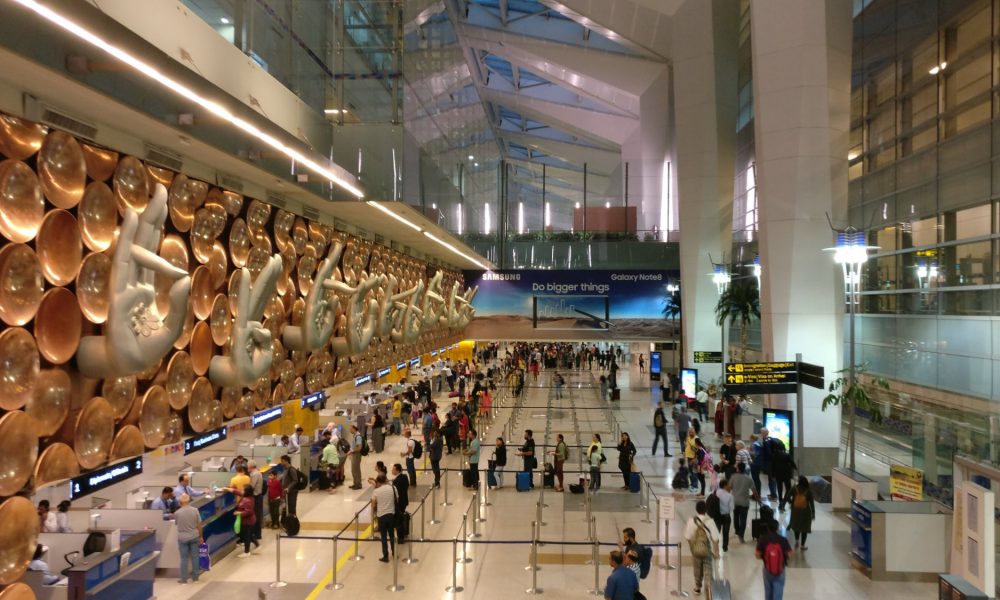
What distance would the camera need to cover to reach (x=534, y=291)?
3519cm

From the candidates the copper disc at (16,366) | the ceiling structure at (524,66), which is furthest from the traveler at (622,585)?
the ceiling structure at (524,66)

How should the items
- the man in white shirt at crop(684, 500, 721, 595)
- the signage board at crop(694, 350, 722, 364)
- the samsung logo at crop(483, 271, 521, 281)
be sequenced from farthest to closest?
the samsung logo at crop(483, 271, 521, 281), the signage board at crop(694, 350, 722, 364), the man in white shirt at crop(684, 500, 721, 595)

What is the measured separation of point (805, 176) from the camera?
15.1 metres

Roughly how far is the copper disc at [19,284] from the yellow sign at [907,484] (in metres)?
11.5

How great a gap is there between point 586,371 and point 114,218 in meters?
41.4

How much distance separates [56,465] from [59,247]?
5.31 feet

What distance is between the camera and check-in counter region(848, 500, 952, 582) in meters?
9.48

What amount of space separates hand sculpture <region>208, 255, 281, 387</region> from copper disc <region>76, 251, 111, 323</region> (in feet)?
3.60

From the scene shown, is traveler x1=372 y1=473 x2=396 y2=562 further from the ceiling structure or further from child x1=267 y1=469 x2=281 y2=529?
the ceiling structure

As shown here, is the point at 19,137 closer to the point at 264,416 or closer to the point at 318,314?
the point at 318,314

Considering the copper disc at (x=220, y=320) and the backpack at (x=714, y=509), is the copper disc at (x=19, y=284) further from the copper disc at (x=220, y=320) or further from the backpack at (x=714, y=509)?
the backpack at (x=714, y=509)

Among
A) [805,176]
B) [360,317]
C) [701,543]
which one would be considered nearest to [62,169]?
[360,317]

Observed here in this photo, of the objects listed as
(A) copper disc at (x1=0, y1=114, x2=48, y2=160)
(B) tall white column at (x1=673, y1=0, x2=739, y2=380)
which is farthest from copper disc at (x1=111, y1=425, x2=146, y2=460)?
(B) tall white column at (x1=673, y1=0, x2=739, y2=380)

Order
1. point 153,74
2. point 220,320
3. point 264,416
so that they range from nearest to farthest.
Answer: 1. point 153,74
2. point 220,320
3. point 264,416
